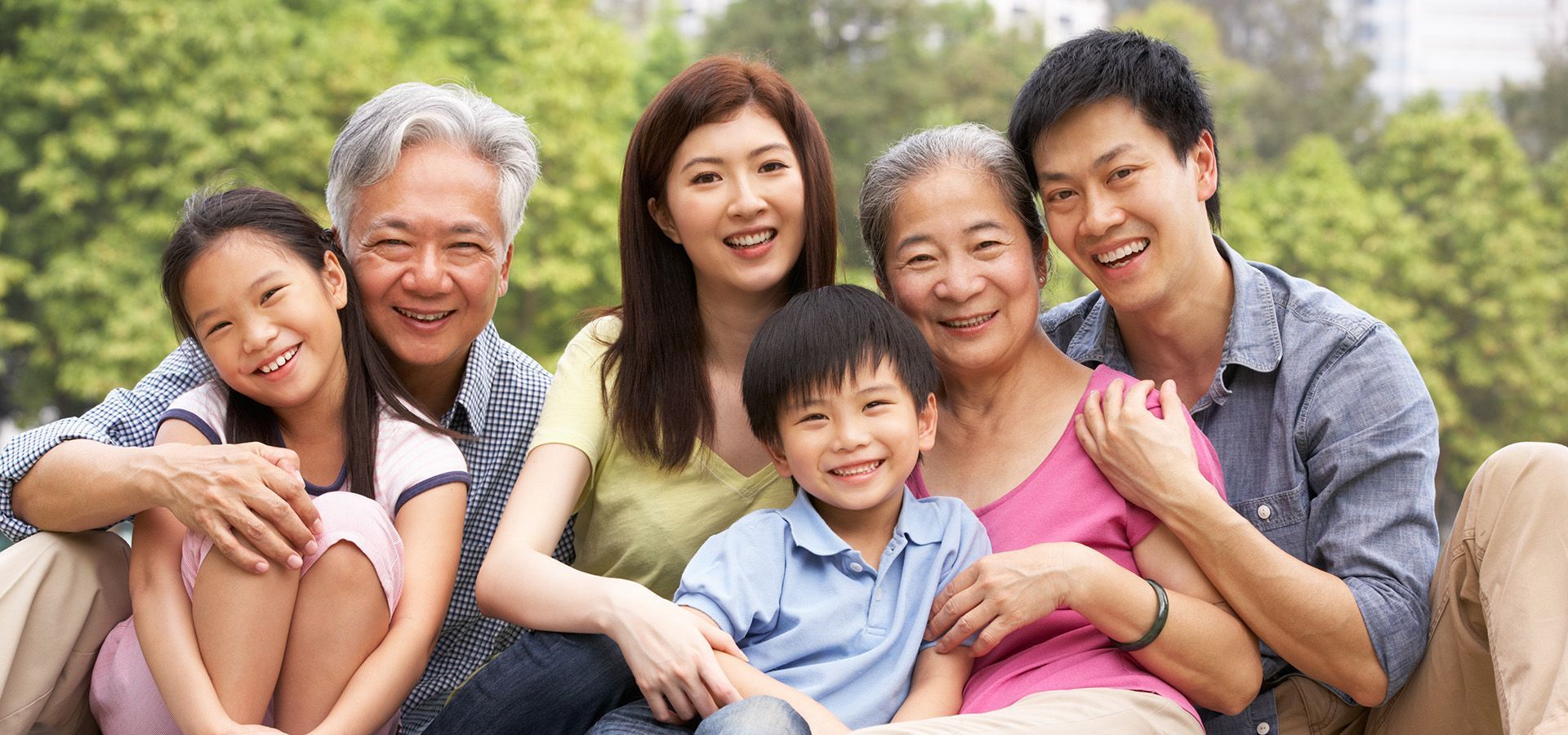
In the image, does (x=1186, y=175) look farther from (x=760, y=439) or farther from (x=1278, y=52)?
(x=1278, y=52)

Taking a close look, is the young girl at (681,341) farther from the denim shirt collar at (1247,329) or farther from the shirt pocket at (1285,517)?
the shirt pocket at (1285,517)

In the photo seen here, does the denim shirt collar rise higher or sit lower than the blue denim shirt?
higher

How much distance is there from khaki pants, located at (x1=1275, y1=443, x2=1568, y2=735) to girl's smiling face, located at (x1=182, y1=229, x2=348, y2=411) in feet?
6.73

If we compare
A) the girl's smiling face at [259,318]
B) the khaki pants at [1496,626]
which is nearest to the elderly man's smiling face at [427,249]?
the girl's smiling face at [259,318]

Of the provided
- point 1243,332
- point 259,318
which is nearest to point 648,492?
point 259,318

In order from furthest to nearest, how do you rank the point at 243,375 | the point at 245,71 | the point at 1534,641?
the point at 245,71 < the point at 243,375 < the point at 1534,641

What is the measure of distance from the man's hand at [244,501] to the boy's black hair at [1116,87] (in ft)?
5.22

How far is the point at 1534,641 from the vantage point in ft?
7.70

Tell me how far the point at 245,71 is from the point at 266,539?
17.2 meters

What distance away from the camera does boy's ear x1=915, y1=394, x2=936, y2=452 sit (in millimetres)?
2604

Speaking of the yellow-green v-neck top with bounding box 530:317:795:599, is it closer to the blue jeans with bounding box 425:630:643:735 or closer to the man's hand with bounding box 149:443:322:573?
the blue jeans with bounding box 425:630:643:735

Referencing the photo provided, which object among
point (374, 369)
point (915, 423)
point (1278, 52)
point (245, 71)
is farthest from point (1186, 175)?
point (1278, 52)

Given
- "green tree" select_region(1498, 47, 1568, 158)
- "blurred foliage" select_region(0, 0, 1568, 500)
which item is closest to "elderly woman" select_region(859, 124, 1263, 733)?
"blurred foliage" select_region(0, 0, 1568, 500)

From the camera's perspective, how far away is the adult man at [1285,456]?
2475 mm
